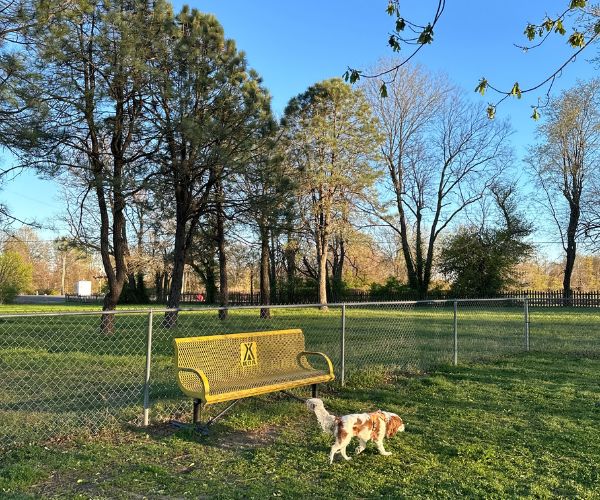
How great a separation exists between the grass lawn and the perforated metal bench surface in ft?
1.27

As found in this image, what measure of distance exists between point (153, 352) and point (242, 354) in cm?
528

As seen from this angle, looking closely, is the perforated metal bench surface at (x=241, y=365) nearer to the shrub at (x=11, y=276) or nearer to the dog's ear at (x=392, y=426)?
the dog's ear at (x=392, y=426)

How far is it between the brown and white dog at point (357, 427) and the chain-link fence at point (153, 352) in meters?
1.87

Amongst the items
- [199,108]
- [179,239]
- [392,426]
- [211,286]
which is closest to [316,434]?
[392,426]

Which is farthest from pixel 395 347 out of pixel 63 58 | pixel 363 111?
pixel 363 111

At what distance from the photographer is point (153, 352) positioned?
10.3 m

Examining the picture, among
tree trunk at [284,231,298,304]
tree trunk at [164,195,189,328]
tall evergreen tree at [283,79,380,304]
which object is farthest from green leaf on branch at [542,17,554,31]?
tree trunk at [284,231,298,304]

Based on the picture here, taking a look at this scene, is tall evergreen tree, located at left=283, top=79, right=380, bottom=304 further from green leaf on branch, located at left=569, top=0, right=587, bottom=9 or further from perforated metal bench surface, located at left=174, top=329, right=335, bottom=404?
green leaf on branch, located at left=569, top=0, right=587, bottom=9

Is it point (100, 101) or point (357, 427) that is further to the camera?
point (100, 101)

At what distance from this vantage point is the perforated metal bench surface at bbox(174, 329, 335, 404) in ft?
16.4

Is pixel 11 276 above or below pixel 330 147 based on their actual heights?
below

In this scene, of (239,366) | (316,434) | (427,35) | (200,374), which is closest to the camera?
(427,35)

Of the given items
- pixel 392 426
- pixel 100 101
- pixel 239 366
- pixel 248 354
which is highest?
pixel 100 101

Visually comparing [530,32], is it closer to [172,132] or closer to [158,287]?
[172,132]
